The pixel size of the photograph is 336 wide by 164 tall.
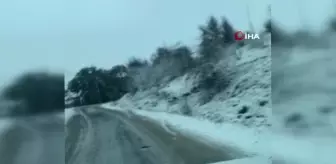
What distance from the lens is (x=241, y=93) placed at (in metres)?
2.61

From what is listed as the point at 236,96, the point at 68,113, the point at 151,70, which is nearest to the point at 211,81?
the point at 236,96

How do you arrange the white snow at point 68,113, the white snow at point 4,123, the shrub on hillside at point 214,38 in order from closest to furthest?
the white snow at point 4,123 < the white snow at point 68,113 < the shrub on hillside at point 214,38

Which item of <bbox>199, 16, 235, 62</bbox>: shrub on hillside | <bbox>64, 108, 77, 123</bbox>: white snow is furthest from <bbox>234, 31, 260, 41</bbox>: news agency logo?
<bbox>64, 108, 77, 123</bbox>: white snow

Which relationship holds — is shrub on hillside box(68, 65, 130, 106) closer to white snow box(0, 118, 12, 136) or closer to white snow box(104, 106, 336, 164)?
white snow box(104, 106, 336, 164)

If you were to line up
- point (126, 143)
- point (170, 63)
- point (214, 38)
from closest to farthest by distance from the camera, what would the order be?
point (126, 143) < point (170, 63) < point (214, 38)

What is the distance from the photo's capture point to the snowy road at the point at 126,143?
2.03 m

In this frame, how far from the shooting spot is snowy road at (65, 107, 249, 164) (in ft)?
6.66

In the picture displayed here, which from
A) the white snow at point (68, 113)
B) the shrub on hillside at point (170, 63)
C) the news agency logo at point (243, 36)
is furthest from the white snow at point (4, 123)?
the news agency logo at point (243, 36)

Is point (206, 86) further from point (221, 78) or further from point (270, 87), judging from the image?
point (270, 87)

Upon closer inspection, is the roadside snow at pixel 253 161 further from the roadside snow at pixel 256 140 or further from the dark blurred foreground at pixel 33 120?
the dark blurred foreground at pixel 33 120

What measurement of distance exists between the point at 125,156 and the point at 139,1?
0.84 meters

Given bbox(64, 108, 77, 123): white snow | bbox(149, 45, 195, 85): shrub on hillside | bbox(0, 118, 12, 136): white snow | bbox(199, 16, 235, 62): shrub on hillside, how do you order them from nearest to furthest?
bbox(0, 118, 12, 136): white snow, bbox(64, 108, 77, 123): white snow, bbox(149, 45, 195, 85): shrub on hillside, bbox(199, 16, 235, 62): shrub on hillside

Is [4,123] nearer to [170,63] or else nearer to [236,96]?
[170,63]

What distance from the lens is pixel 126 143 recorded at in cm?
221
